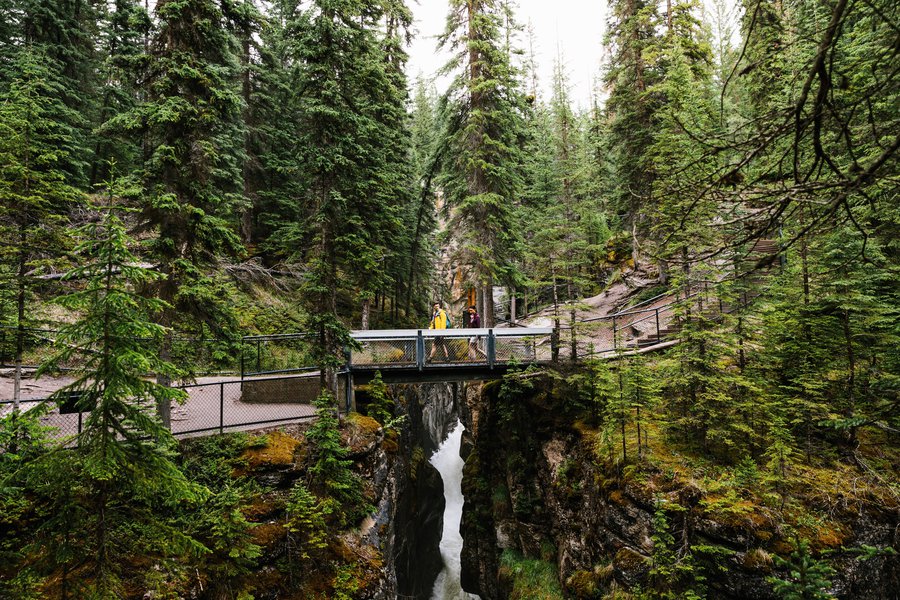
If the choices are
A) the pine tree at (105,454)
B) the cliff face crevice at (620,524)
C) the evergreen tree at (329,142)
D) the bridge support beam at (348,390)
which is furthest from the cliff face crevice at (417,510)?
the pine tree at (105,454)

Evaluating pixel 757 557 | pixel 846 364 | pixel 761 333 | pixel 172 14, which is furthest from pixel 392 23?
pixel 757 557

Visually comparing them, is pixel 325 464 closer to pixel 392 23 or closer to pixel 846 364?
pixel 846 364

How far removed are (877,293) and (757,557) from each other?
5.91 m

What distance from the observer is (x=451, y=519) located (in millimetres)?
22547

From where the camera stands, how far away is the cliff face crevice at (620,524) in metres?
6.76

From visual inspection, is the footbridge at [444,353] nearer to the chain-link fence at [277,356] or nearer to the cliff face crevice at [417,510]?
the chain-link fence at [277,356]

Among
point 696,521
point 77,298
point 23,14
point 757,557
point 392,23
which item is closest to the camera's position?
point 77,298

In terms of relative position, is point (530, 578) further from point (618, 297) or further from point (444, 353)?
point (618, 297)

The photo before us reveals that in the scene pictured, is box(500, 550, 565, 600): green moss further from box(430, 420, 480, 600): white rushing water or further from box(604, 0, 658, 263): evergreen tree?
box(604, 0, 658, 263): evergreen tree

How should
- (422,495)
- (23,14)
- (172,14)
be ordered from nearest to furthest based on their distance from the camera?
1. (172,14)
2. (23,14)
3. (422,495)

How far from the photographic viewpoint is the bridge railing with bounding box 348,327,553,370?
38.1 feet

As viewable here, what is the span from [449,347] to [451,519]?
14870mm

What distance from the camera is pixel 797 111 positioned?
1.82 meters

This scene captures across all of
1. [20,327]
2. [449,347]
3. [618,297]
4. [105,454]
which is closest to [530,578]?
[449,347]
